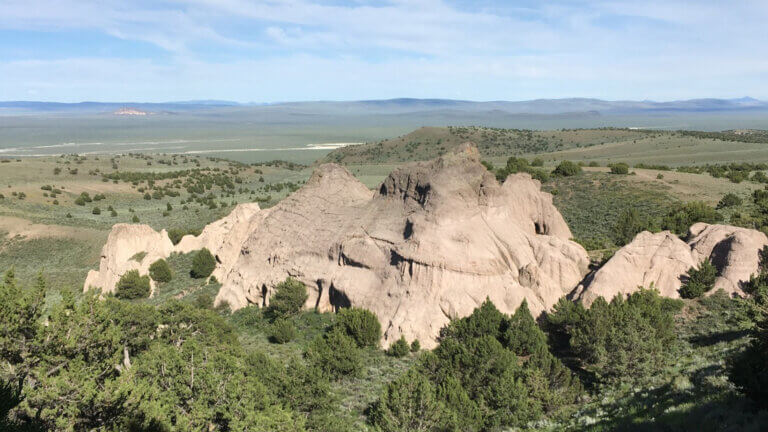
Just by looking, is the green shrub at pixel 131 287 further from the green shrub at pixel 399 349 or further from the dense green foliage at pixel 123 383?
the green shrub at pixel 399 349

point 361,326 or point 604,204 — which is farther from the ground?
point 604,204

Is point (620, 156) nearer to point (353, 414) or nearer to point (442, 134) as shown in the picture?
point (442, 134)

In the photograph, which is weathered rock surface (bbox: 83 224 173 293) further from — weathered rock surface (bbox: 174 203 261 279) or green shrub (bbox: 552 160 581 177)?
green shrub (bbox: 552 160 581 177)

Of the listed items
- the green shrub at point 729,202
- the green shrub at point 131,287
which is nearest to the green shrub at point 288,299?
the green shrub at point 131,287

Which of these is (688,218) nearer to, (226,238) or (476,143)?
(226,238)

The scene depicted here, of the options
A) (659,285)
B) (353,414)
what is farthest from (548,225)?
(353,414)

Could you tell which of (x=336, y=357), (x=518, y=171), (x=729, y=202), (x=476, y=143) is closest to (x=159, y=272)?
(x=336, y=357)
